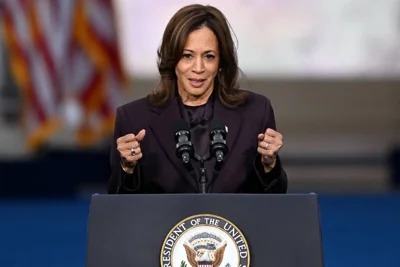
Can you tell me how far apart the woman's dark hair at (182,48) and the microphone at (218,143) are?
0.26m

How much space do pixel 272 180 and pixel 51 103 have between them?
467 cm

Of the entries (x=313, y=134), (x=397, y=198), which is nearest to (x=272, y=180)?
(x=397, y=198)

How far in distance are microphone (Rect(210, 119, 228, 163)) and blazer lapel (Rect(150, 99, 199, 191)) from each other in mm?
138

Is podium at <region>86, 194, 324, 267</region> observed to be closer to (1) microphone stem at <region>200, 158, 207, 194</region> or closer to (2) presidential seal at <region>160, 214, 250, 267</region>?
(2) presidential seal at <region>160, 214, 250, 267</region>

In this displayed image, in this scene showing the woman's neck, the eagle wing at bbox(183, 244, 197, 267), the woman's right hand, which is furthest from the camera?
the woman's neck

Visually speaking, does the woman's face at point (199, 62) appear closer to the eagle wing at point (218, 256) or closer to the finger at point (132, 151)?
the finger at point (132, 151)

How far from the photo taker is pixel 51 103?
276 inches

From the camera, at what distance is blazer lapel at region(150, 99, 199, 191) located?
2.47m

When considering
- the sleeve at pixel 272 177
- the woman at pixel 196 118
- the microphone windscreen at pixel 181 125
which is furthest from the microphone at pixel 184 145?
the sleeve at pixel 272 177

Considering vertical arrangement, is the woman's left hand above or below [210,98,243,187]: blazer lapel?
below

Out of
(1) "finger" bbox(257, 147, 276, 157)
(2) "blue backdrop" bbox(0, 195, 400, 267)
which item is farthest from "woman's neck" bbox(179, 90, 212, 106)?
(2) "blue backdrop" bbox(0, 195, 400, 267)

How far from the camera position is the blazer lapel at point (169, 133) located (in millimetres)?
2475

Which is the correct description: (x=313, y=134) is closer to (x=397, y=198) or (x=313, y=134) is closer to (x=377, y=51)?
(x=377, y=51)

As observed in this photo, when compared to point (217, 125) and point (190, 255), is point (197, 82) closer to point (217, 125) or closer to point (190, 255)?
point (217, 125)
